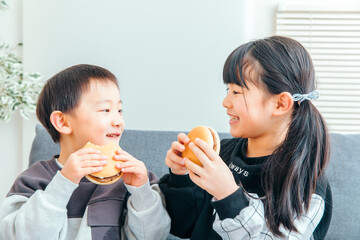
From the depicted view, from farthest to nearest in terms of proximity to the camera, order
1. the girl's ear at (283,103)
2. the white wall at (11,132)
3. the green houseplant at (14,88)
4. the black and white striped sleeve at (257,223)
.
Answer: the white wall at (11,132), the green houseplant at (14,88), the girl's ear at (283,103), the black and white striped sleeve at (257,223)

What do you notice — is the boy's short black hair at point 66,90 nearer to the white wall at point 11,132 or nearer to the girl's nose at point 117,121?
the girl's nose at point 117,121

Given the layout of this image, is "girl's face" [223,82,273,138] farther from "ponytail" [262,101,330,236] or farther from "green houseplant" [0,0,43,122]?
"green houseplant" [0,0,43,122]

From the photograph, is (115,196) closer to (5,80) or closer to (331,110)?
(5,80)

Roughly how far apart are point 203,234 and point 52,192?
463mm

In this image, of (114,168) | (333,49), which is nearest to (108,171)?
(114,168)

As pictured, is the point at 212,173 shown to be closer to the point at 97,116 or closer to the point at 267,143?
the point at 267,143

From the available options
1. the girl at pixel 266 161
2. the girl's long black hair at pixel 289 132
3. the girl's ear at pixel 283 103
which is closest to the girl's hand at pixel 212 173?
the girl at pixel 266 161

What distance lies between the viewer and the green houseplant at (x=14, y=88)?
247 centimetres

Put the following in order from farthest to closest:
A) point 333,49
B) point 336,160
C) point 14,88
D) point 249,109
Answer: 1. point 333,49
2. point 14,88
3. point 336,160
4. point 249,109

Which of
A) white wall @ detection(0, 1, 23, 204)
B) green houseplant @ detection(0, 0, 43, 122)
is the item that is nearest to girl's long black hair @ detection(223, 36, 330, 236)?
green houseplant @ detection(0, 0, 43, 122)

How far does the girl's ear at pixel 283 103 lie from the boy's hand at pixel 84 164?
504mm

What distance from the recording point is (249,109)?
1.30 m

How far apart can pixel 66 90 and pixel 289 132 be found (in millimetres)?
698

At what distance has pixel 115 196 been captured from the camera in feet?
4.66
